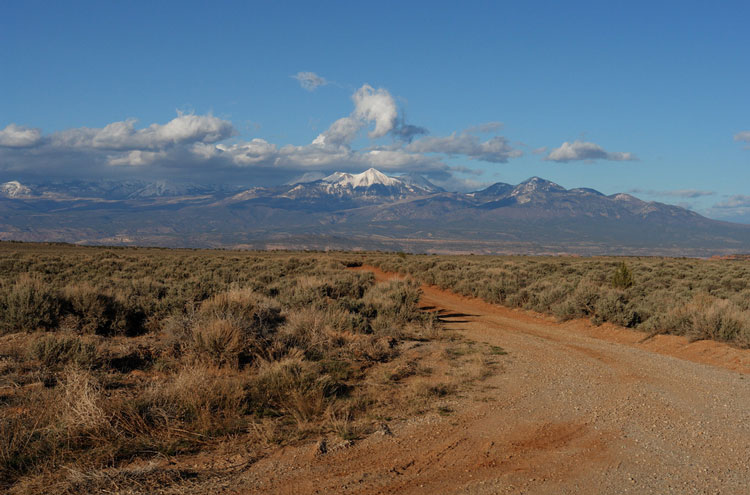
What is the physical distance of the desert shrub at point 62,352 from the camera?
319 inches

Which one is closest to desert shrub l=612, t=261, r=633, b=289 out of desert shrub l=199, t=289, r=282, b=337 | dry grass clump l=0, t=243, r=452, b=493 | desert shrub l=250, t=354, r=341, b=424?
dry grass clump l=0, t=243, r=452, b=493

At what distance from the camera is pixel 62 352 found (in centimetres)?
827

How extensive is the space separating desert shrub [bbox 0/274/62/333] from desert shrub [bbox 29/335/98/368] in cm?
226

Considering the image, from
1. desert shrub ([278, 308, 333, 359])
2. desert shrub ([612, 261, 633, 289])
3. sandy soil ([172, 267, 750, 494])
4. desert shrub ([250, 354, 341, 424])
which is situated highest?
desert shrub ([612, 261, 633, 289])

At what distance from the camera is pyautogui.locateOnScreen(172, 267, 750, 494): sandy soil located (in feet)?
16.6

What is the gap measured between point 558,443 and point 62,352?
8.17 m

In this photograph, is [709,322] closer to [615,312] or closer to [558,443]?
[615,312]

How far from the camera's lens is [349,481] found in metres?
5.06

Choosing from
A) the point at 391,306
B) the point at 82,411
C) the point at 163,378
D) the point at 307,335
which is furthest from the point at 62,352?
the point at 391,306

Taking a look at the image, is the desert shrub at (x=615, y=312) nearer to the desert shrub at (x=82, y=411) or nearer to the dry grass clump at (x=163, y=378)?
the dry grass clump at (x=163, y=378)

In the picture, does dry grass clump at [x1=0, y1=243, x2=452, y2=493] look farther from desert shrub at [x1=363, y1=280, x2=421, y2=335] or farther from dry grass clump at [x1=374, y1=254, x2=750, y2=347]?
dry grass clump at [x1=374, y1=254, x2=750, y2=347]

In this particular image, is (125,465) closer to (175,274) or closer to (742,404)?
(742,404)

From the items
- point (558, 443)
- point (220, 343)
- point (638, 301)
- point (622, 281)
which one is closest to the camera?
point (558, 443)

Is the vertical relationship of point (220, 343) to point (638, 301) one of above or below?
above
